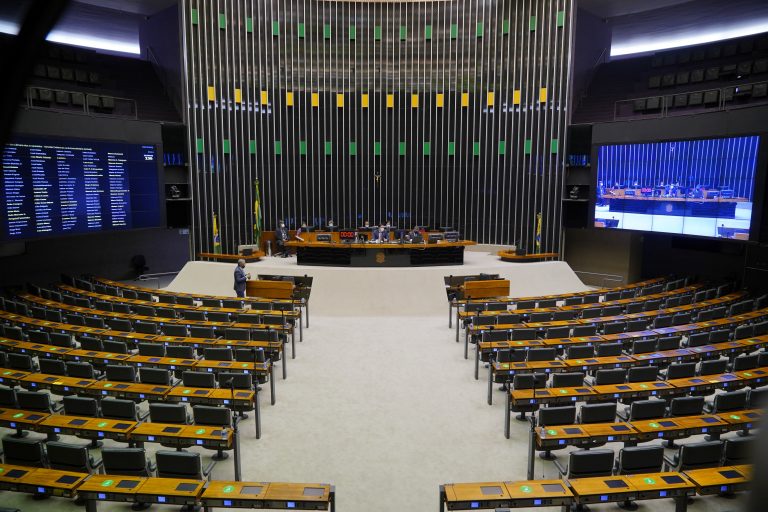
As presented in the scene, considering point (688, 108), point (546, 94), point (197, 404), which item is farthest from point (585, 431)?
point (546, 94)

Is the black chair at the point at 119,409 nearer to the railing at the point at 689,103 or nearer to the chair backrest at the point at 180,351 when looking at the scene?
the chair backrest at the point at 180,351

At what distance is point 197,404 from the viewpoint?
754cm

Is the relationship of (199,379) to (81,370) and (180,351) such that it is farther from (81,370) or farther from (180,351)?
(81,370)

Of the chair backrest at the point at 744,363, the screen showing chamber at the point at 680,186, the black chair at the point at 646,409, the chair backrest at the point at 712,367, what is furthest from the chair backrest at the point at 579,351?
the screen showing chamber at the point at 680,186

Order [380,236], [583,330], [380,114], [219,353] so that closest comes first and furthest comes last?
[219,353], [583,330], [380,236], [380,114]

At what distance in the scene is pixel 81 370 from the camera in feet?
27.7

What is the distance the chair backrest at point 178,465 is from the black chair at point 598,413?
5.07m

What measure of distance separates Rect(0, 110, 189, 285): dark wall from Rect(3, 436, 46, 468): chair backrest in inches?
401

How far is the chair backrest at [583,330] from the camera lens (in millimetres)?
10352

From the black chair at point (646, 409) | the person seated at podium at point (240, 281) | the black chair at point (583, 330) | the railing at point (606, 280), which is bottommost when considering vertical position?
the railing at point (606, 280)

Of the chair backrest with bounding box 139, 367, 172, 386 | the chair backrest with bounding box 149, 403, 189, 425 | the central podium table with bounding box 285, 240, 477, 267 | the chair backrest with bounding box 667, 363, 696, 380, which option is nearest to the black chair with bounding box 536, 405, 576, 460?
the chair backrest with bounding box 667, 363, 696, 380

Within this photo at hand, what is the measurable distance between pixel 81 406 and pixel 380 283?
376 inches

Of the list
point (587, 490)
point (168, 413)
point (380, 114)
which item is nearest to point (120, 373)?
point (168, 413)

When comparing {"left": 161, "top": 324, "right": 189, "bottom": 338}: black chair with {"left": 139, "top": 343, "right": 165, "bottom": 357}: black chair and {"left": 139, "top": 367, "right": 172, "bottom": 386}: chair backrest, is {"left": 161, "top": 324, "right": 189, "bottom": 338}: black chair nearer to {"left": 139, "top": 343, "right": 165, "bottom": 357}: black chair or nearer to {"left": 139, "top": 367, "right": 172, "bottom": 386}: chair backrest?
{"left": 139, "top": 343, "right": 165, "bottom": 357}: black chair
